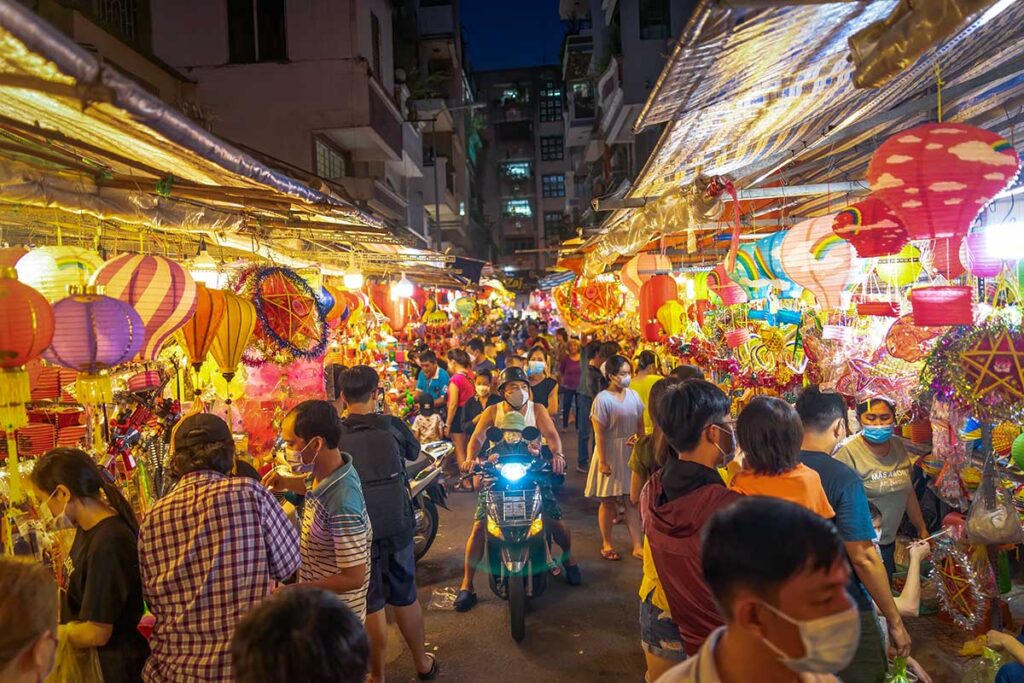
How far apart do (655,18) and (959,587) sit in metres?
16.7

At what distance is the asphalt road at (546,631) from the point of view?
476cm

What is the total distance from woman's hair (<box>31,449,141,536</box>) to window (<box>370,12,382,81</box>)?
15.1m

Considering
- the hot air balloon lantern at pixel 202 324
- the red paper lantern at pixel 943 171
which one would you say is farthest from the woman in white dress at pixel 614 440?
the red paper lantern at pixel 943 171

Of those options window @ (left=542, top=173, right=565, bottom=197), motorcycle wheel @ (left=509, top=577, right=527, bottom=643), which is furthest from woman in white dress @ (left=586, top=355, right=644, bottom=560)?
window @ (left=542, top=173, right=565, bottom=197)

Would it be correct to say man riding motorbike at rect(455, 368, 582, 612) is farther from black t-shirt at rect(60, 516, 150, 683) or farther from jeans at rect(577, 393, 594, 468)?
jeans at rect(577, 393, 594, 468)

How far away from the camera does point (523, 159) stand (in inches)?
2172

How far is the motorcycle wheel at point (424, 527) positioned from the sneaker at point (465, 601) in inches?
41.8

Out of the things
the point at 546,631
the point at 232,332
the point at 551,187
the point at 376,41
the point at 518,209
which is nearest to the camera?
the point at 232,332

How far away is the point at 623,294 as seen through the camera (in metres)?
Result: 12.2

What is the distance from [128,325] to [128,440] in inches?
79.1

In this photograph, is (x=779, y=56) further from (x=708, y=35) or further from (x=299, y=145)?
(x=299, y=145)

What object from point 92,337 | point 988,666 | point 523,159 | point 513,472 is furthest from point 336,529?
point 523,159

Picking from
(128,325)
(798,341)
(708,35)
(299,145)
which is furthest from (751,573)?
(299,145)

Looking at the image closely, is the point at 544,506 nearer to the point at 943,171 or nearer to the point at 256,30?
the point at 943,171
